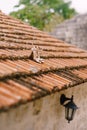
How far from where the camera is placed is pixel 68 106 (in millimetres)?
4477

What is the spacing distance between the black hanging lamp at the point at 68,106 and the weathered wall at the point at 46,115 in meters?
0.08

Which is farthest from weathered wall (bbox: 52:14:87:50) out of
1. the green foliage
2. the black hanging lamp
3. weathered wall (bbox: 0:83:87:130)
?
the green foliage

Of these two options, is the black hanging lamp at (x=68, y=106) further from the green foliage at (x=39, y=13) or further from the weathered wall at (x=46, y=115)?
the green foliage at (x=39, y=13)

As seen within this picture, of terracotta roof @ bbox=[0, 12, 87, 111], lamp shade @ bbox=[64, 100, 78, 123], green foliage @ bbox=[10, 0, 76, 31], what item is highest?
terracotta roof @ bbox=[0, 12, 87, 111]

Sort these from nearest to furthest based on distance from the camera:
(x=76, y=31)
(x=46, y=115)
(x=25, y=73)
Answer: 1. (x=25, y=73)
2. (x=46, y=115)
3. (x=76, y=31)

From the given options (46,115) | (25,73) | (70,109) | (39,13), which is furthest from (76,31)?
(39,13)

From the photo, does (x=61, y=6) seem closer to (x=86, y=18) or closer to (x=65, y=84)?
(x=86, y=18)

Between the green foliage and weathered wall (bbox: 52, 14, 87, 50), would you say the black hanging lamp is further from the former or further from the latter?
the green foliage

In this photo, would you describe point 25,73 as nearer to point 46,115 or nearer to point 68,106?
point 46,115

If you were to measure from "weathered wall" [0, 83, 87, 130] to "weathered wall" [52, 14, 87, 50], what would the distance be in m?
10.5

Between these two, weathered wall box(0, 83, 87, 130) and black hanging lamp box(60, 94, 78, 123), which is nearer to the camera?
weathered wall box(0, 83, 87, 130)

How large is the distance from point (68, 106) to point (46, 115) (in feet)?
1.39

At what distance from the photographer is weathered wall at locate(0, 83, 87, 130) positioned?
3282 millimetres

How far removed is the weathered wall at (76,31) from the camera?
639 inches
